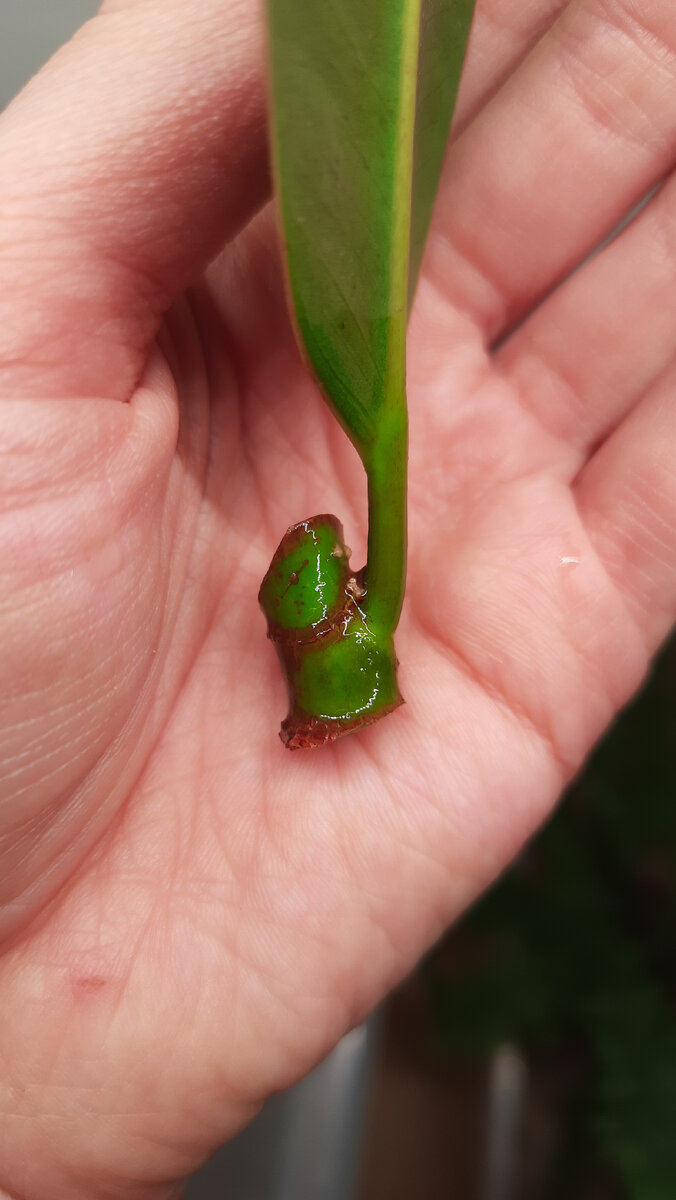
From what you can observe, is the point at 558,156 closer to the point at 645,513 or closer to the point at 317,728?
the point at 645,513

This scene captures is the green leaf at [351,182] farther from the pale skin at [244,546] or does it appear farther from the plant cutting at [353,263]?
the pale skin at [244,546]

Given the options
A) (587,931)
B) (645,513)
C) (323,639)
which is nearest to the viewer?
(323,639)

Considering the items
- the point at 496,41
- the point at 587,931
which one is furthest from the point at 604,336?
the point at 587,931

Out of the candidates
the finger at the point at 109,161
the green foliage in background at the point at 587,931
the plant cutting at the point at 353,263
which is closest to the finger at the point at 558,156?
the plant cutting at the point at 353,263

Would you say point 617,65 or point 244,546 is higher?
point 617,65

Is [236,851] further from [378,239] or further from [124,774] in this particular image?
[378,239]

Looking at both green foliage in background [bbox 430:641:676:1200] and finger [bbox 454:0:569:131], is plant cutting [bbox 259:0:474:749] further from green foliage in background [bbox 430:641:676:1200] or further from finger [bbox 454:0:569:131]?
green foliage in background [bbox 430:641:676:1200]
